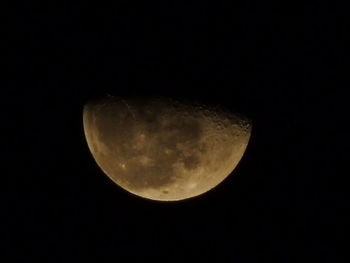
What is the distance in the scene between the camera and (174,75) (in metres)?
3.12

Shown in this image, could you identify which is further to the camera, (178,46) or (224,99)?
(224,99)

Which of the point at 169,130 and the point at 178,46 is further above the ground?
the point at 178,46

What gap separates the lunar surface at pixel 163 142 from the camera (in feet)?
10.7

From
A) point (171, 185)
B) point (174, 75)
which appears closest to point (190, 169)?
point (171, 185)

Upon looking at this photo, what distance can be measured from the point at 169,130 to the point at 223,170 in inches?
28.2

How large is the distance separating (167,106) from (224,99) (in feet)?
1.50

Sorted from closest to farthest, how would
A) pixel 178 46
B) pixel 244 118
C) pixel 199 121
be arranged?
pixel 178 46 < pixel 199 121 < pixel 244 118

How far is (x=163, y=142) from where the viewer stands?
3.28m

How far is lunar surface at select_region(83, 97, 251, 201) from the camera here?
3.25 m

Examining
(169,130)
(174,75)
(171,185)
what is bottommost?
(171,185)

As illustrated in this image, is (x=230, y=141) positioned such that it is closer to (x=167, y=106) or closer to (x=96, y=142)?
(x=167, y=106)

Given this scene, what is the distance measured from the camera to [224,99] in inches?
130

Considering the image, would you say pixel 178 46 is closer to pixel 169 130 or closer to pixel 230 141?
pixel 169 130

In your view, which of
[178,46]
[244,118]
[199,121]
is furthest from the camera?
[244,118]
